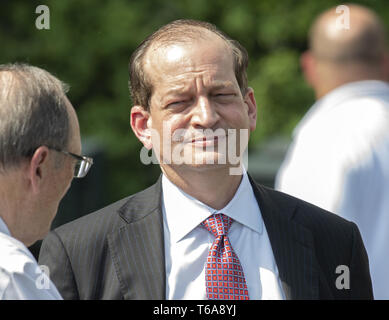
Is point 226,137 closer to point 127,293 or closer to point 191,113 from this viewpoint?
point 191,113

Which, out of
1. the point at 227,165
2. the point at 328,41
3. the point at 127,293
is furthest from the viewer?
the point at 328,41

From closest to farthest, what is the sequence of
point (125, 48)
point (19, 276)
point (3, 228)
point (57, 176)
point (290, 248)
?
1. point (19, 276)
2. point (3, 228)
3. point (57, 176)
4. point (290, 248)
5. point (125, 48)

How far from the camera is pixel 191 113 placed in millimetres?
2346

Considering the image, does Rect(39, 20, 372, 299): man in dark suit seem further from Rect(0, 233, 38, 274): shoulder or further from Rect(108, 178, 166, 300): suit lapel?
Rect(0, 233, 38, 274): shoulder

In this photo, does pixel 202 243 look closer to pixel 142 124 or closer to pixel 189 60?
pixel 142 124

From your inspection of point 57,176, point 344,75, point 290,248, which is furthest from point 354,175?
point 57,176

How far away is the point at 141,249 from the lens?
2.30 meters

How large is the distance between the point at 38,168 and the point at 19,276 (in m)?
0.37

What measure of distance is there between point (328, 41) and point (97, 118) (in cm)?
390

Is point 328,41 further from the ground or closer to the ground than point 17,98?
further from the ground

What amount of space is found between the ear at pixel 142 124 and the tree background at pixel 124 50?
14.2 feet

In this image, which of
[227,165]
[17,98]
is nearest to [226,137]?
[227,165]

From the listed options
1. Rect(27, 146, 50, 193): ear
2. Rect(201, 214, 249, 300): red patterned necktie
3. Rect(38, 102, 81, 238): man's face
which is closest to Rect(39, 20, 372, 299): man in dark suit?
Rect(201, 214, 249, 300): red patterned necktie

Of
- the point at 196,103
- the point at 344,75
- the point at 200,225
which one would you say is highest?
the point at 344,75
